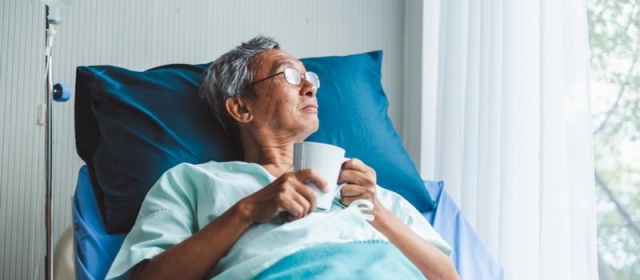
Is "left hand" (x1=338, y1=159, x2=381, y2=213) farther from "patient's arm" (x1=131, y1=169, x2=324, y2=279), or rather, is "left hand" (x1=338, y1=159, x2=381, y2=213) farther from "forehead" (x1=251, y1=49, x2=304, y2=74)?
"forehead" (x1=251, y1=49, x2=304, y2=74)

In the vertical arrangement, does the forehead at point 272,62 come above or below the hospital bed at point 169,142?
above

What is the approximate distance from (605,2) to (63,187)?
1.63m

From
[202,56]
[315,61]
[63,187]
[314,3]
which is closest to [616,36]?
[315,61]

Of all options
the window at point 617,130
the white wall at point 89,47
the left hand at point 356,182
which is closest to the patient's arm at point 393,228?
the left hand at point 356,182

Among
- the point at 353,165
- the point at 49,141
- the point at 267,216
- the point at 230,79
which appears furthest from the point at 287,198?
the point at 49,141

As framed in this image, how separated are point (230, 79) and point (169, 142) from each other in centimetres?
21

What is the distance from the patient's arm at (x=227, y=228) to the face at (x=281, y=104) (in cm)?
37

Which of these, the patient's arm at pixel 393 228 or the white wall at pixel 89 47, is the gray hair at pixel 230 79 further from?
the white wall at pixel 89 47

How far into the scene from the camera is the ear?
6.04 ft

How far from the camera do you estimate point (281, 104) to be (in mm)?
1788

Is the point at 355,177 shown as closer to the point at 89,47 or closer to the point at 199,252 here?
the point at 199,252

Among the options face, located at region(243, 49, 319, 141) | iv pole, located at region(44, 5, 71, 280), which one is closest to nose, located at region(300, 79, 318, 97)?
face, located at region(243, 49, 319, 141)

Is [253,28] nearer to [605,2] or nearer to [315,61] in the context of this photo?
[315,61]

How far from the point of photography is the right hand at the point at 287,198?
1381mm
